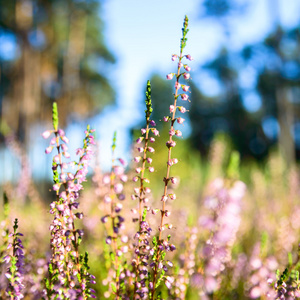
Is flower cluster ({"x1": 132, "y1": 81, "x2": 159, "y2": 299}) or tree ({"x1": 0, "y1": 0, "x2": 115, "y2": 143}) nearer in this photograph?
flower cluster ({"x1": 132, "y1": 81, "x2": 159, "y2": 299})

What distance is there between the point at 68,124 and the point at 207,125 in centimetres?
1782

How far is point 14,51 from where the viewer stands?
22625 millimetres

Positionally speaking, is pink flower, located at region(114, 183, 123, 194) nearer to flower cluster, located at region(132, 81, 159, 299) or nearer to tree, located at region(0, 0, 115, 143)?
flower cluster, located at region(132, 81, 159, 299)

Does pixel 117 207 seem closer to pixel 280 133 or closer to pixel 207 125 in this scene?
pixel 280 133

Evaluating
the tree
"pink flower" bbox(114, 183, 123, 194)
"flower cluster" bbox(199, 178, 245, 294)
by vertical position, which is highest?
the tree

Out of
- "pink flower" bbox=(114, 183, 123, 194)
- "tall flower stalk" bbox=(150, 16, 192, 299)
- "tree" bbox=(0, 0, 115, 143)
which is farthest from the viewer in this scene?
"tree" bbox=(0, 0, 115, 143)

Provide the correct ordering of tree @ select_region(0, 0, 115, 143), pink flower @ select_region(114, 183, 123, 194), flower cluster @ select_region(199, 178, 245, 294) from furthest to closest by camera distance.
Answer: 1. tree @ select_region(0, 0, 115, 143)
2. pink flower @ select_region(114, 183, 123, 194)
3. flower cluster @ select_region(199, 178, 245, 294)

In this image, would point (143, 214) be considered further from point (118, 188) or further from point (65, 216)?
point (65, 216)

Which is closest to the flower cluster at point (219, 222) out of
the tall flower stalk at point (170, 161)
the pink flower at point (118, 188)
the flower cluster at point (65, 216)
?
the tall flower stalk at point (170, 161)

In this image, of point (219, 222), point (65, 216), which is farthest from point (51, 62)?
point (219, 222)

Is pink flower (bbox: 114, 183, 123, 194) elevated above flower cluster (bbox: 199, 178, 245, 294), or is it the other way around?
pink flower (bbox: 114, 183, 123, 194)

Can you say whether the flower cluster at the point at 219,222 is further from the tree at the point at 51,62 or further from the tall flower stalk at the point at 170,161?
the tree at the point at 51,62

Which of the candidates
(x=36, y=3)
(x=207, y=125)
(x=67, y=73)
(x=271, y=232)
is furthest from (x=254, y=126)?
(x=271, y=232)

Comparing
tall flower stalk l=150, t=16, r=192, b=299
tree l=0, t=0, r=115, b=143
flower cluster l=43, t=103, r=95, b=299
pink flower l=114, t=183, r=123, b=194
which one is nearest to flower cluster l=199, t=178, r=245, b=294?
tall flower stalk l=150, t=16, r=192, b=299
